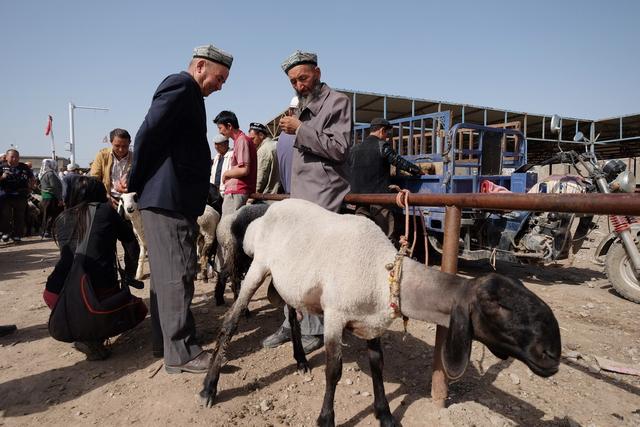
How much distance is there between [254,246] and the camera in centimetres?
263

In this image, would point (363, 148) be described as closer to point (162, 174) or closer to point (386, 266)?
point (162, 174)

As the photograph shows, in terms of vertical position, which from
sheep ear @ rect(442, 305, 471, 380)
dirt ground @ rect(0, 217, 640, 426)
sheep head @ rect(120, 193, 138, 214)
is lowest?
dirt ground @ rect(0, 217, 640, 426)

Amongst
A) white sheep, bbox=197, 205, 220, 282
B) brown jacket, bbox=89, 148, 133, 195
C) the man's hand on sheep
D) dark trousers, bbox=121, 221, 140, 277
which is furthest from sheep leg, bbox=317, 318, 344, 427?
brown jacket, bbox=89, 148, 133, 195

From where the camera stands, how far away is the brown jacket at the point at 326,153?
2.63 meters

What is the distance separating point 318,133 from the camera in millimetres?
2572

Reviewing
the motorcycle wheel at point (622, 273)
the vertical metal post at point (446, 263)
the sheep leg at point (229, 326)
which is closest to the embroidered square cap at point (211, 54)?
the sheep leg at point (229, 326)

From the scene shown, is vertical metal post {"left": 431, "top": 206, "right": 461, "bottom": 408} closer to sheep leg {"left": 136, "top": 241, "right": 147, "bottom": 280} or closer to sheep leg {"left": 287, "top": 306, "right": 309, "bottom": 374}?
sheep leg {"left": 287, "top": 306, "right": 309, "bottom": 374}

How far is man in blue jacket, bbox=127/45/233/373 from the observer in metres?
2.58

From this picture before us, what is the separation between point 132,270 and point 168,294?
1.43 meters

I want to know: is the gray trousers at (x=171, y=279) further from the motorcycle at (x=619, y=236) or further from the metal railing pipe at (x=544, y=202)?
the motorcycle at (x=619, y=236)

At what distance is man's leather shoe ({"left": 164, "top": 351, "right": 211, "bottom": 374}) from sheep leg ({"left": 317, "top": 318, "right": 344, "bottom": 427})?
1.01m

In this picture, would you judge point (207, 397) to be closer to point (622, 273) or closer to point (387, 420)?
point (387, 420)

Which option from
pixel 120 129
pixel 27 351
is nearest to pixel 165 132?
pixel 27 351

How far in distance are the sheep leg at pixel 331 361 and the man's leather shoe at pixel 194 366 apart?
3.32ft
